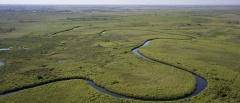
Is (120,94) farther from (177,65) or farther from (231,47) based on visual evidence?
(231,47)

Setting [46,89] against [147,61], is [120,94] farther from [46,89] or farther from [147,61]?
[147,61]

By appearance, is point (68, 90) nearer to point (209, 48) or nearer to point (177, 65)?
point (177, 65)

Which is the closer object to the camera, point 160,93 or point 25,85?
point 160,93

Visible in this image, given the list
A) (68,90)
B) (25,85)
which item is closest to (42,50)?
(25,85)

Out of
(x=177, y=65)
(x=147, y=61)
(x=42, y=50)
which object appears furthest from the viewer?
(x=42, y=50)

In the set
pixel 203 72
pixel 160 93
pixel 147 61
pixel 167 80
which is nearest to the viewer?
pixel 160 93

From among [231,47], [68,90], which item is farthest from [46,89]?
[231,47]

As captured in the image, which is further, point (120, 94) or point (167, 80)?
point (167, 80)

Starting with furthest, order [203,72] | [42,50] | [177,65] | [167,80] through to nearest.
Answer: [42,50], [177,65], [203,72], [167,80]

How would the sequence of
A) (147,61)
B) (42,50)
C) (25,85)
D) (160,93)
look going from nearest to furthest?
(160,93)
(25,85)
(147,61)
(42,50)
